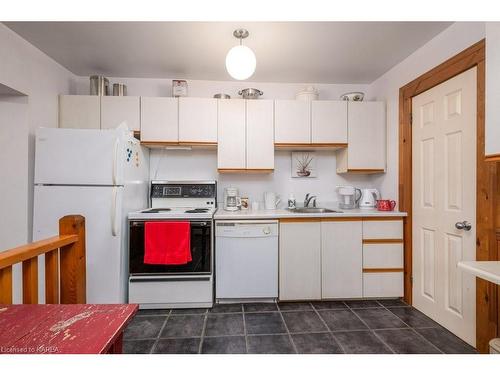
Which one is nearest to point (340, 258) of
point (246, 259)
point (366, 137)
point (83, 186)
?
point (246, 259)

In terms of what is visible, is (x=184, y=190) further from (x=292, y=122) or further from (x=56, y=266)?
(x=56, y=266)

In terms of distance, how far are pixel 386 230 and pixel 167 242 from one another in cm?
206

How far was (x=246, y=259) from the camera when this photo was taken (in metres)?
2.38

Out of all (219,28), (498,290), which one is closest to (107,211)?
(219,28)

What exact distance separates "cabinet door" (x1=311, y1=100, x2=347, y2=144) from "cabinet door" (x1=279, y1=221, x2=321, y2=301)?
94 cm

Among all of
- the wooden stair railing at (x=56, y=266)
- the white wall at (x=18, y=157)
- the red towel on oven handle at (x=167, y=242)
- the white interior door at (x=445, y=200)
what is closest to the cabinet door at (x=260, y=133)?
the red towel on oven handle at (x=167, y=242)

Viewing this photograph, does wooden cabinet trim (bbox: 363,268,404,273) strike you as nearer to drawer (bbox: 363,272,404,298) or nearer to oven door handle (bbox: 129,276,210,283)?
drawer (bbox: 363,272,404,298)

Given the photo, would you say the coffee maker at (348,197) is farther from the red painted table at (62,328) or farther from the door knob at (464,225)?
the red painted table at (62,328)

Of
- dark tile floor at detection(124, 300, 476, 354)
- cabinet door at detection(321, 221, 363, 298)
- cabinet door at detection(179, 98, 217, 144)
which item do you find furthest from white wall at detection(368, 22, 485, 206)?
cabinet door at detection(179, 98, 217, 144)

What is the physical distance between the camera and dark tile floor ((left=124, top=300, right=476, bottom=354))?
1.74 metres

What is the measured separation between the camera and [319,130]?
106 inches
